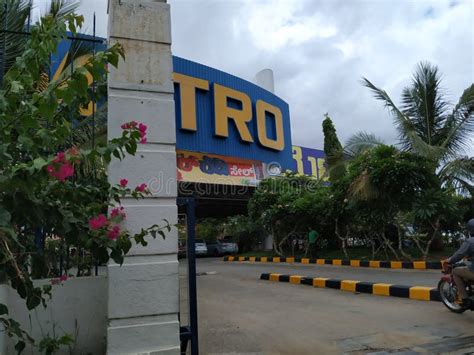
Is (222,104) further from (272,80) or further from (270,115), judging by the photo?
(272,80)

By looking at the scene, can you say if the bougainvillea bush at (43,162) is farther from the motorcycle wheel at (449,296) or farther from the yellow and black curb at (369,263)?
the yellow and black curb at (369,263)

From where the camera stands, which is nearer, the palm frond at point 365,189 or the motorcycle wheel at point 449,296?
the motorcycle wheel at point 449,296

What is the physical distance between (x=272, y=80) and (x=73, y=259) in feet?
71.1

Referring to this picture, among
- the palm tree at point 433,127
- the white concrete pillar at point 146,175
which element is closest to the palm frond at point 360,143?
the palm tree at point 433,127

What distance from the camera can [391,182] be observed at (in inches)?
480

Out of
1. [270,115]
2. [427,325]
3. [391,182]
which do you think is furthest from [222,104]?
[427,325]

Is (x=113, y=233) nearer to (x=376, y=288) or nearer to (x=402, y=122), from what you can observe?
(x=376, y=288)

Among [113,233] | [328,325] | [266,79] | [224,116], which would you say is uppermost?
[266,79]

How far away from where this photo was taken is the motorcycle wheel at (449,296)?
6.01 m

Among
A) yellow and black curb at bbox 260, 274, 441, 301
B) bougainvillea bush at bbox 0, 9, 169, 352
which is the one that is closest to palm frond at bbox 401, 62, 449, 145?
yellow and black curb at bbox 260, 274, 441, 301

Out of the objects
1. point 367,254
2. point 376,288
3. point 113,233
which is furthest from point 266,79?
point 113,233

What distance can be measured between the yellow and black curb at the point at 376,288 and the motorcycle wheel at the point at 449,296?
0.81 meters

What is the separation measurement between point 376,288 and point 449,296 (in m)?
2.17

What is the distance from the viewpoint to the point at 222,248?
28.6m
